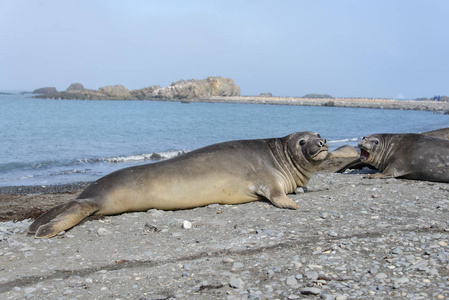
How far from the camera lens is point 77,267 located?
4.34m

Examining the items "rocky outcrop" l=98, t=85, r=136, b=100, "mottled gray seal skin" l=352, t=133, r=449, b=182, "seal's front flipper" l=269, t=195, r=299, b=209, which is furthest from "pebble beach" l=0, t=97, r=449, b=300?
"rocky outcrop" l=98, t=85, r=136, b=100

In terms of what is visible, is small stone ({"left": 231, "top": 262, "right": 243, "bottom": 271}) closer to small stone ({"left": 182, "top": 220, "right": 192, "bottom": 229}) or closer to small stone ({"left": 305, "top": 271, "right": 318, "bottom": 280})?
small stone ({"left": 305, "top": 271, "right": 318, "bottom": 280})

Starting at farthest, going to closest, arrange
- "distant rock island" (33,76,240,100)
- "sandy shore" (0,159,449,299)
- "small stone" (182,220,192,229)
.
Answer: "distant rock island" (33,76,240,100), "small stone" (182,220,192,229), "sandy shore" (0,159,449,299)

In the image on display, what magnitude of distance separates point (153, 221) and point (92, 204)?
0.83 metres

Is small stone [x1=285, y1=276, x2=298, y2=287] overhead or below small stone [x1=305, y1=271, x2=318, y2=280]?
below

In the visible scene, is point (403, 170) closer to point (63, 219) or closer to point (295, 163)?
point (295, 163)

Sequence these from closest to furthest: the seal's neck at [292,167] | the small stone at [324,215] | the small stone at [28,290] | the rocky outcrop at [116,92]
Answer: the small stone at [28,290] → the small stone at [324,215] → the seal's neck at [292,167] → the rocky outcrop at [116,92]

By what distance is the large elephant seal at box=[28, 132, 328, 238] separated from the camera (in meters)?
6.02

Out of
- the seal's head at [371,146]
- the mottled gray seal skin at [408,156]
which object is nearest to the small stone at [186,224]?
the mottled gray seal skin at [408,156]

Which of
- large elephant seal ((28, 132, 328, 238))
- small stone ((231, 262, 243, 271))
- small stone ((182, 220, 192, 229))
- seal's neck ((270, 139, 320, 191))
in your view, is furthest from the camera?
seal's neck ((270, 139, 320, 191))

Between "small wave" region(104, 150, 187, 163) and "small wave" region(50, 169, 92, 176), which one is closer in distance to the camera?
"small wave" region(50, 169, 92, 176)

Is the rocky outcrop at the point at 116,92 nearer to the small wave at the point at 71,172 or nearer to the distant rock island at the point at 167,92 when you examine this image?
the distant rock island at the point at 167,92

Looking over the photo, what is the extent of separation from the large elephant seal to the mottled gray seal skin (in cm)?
221

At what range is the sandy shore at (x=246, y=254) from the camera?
3.68 m
